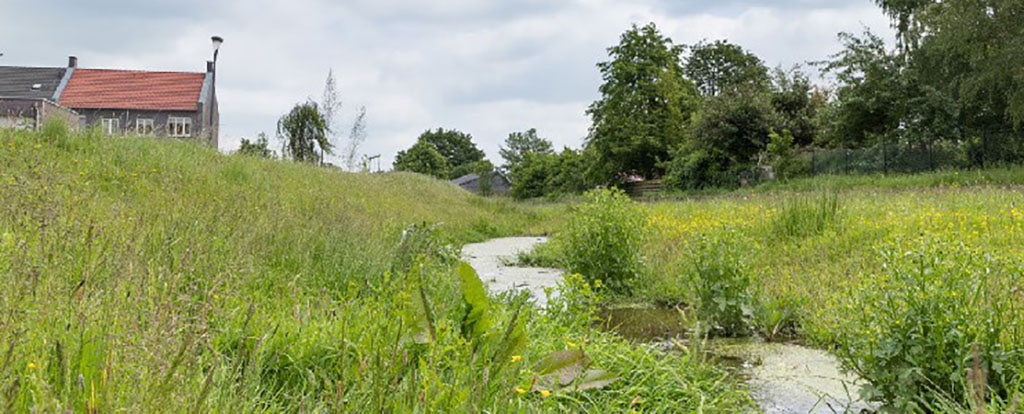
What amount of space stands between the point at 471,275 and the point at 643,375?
3.47 feet

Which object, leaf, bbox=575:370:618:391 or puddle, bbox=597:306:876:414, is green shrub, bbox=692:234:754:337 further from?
leaf, bbox=575:370:618:391

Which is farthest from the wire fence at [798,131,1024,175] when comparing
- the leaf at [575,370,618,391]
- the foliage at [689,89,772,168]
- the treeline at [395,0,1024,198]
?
the leaf at [575,370,618,391]

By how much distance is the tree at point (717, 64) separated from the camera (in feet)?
167

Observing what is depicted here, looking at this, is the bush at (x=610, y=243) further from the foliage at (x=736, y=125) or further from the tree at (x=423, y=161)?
the tree at (x=423, y=161)

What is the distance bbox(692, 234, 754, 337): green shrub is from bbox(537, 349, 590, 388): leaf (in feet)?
6.30

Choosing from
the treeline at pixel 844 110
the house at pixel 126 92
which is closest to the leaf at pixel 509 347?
the treeline at pixel 844 110

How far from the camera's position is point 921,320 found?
249cm

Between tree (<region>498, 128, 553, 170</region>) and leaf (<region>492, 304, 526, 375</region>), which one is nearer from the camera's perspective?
leaf (<region>492, 304, 526, 375</region>)

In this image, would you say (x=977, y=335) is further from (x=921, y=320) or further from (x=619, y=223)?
(x=619, y=223)

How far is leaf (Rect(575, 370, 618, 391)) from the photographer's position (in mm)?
2511

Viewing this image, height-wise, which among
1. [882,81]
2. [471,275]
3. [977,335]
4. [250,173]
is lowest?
[977,335]

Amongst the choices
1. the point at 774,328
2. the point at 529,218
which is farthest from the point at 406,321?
the point at 529,218

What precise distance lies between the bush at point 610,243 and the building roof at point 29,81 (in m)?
40.4

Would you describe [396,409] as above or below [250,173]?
below
